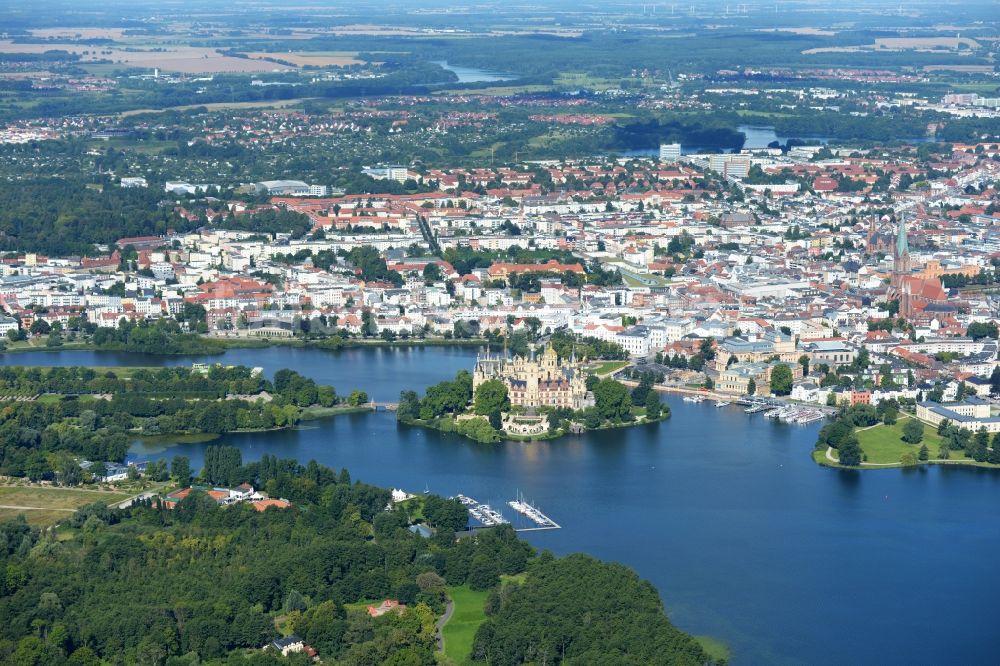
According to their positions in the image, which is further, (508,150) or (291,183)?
(508,150)

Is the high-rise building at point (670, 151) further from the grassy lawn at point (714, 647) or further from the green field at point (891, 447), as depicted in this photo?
the grassy lawn at point (714, 647)

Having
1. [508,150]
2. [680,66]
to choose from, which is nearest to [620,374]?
[508,150]

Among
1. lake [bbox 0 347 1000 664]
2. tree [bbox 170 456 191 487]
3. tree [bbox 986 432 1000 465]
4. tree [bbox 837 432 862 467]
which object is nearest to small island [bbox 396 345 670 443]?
lake [bbox 0 347 1000 664]

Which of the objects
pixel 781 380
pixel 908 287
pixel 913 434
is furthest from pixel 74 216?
pixel 913 434

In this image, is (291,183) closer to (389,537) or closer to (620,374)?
(620,374)

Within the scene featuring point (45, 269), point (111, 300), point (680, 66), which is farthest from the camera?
point (680, 66)

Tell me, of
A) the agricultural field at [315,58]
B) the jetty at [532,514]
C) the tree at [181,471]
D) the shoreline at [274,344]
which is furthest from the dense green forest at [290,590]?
the agricultural field at [315,58]
